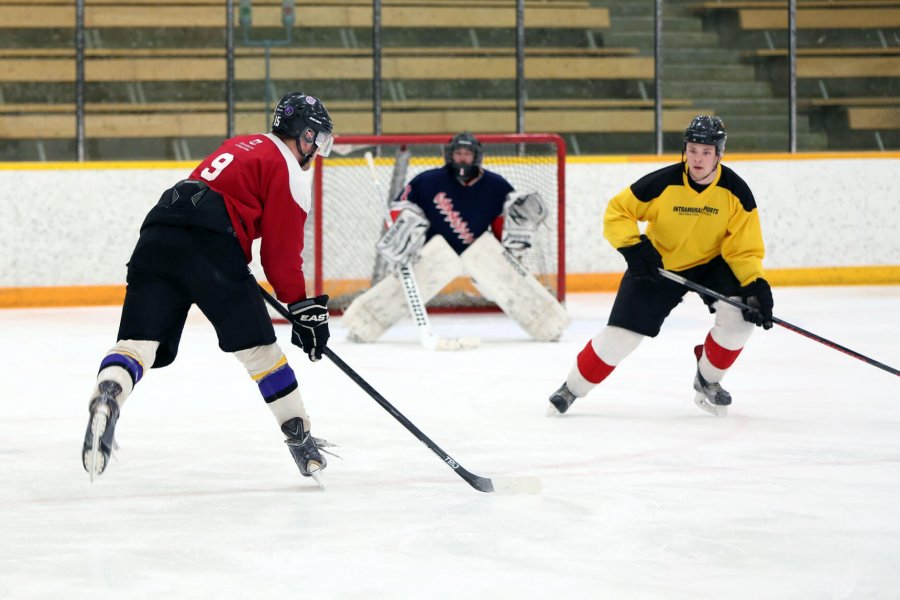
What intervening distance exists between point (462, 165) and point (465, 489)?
11.0 feet

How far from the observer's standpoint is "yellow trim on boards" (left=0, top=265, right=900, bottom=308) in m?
8.15

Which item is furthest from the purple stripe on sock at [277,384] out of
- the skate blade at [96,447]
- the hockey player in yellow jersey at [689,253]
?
the hockey player in yellow jersey at [689,253]

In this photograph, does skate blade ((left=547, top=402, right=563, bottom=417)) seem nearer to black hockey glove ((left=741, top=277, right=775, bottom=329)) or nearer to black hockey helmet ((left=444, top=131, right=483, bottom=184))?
black hockey glove ((left=741, top=277, right=775, bottom=329))

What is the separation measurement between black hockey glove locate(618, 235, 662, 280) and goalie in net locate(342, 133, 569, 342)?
225 centimetres

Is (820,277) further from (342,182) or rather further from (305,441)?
(305,441)

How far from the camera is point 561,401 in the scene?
4.22 metres

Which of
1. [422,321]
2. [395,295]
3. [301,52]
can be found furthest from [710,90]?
[422,321]

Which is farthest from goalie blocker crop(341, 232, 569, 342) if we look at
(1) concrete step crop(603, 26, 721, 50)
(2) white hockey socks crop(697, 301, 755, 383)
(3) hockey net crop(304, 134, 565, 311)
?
(1) concrete step crop(603, 26, 721, 50)

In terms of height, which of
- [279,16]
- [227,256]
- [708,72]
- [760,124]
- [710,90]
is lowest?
[227,256]

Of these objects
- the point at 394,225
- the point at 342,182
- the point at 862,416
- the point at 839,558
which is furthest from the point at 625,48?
the point at 839,558

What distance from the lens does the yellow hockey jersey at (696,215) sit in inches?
160

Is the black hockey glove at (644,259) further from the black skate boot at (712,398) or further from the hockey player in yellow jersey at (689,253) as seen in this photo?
the black skate boot at (712,398)

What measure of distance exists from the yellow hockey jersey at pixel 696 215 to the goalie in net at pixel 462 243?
7.16 ft

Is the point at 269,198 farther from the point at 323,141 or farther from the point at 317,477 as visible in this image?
the point at 317,477
